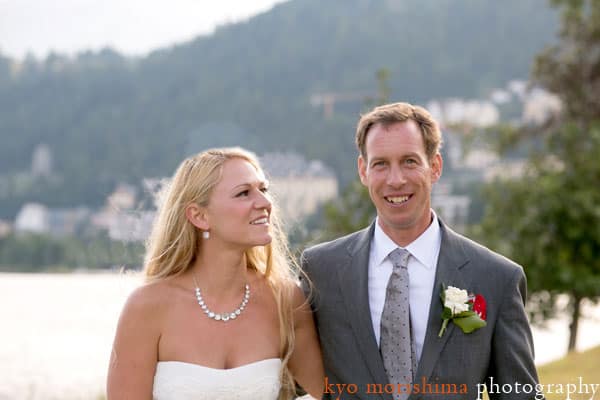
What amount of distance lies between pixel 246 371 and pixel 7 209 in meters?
46.9

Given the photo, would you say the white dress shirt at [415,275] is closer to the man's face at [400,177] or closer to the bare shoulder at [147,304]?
the man's face at [400,177]

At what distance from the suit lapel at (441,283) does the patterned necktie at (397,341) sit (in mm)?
70

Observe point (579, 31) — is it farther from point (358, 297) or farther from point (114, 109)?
point (114, 109)

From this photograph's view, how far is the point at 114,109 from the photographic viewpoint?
45.1 meters

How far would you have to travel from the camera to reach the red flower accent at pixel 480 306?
3.46 m

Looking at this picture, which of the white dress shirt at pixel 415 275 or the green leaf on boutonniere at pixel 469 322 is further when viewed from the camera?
the white dress shirt at pixel 415 275

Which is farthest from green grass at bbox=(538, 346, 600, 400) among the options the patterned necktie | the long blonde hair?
the patterned necktie

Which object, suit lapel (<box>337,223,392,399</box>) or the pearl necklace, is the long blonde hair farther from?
suit lapel (<box>337,223,392,399</box>)

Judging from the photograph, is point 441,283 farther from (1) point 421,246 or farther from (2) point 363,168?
(2) point 363,168

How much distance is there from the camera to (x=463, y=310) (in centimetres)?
337

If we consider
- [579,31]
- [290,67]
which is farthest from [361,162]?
[290,67]

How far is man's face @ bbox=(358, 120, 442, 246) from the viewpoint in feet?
11.6

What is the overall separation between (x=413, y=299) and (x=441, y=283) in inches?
5.6

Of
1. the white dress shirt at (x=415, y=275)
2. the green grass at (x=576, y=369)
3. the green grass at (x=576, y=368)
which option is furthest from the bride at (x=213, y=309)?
the green grass at (x=576, y=368)
